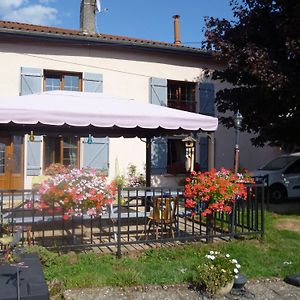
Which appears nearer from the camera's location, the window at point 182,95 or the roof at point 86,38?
the roof at point 86,38

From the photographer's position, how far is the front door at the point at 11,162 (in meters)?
12.4

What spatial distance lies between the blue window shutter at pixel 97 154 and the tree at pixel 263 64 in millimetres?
3783

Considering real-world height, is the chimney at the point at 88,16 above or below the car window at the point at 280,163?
above

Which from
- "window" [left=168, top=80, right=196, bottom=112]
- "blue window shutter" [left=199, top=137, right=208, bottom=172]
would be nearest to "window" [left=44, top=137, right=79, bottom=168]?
"window" [left=168, top=80, right=196, bottom=112]

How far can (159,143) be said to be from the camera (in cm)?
1422

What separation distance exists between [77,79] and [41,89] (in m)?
1.26

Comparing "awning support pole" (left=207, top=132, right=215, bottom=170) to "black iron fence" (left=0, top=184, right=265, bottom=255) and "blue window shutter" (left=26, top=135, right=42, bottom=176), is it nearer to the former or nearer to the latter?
"blue window shutter" (left=26, top=135, right=42, bottom=176)

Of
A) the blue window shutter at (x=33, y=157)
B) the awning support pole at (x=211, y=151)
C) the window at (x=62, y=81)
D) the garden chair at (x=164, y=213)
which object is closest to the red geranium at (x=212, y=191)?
the garden chair at (x=164, y=213)

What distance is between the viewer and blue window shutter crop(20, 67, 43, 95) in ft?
40.5

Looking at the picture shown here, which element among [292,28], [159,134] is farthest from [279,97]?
[159,134]

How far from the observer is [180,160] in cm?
1493

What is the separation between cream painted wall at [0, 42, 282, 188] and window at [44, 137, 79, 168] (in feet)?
3.56

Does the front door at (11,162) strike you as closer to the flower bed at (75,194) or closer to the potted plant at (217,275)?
the flower bed at (75,194)

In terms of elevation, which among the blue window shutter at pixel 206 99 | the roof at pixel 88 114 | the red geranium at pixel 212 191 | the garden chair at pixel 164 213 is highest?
the blue window shutter at pixel 206 99
